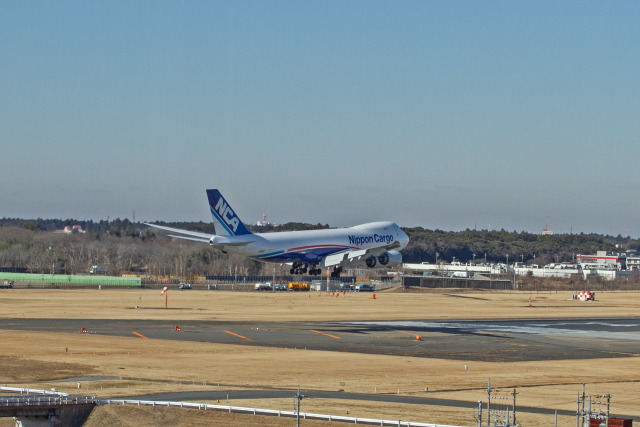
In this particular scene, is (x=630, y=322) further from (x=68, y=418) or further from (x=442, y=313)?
(x=68, y=418)

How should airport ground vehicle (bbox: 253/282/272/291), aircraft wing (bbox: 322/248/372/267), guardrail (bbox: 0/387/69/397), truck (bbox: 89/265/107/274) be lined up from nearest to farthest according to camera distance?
guardrail (bbox: 0/387/69/397) < aircraft wing (bbox: 322/248/372/267) < airport ground vehicle (bbox: 253/282/272/291) < truck (bbox: 89/265/107/274)

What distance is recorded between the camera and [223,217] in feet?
342

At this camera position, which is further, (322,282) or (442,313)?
(322,282)

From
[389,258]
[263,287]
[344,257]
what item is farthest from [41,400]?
[263,287]

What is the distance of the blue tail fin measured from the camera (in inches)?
4092

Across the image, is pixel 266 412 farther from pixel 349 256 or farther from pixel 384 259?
pixel 384 259

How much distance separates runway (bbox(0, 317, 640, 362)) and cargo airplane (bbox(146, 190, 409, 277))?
48.3 feet

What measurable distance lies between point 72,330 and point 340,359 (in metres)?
28.0

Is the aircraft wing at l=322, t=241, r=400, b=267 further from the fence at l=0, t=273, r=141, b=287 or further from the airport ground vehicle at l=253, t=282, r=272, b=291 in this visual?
the fence at l=0, t=273, r=141, b=287

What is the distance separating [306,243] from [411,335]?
102ft

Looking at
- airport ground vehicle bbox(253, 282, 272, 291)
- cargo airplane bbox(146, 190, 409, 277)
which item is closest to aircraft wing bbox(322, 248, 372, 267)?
cargo airplane bbox(146, 190, 409, 277)

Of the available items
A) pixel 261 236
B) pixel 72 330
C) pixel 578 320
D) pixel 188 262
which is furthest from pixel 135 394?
pixel 188 262

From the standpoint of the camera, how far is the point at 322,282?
16212 cm

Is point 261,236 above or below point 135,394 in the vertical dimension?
above
